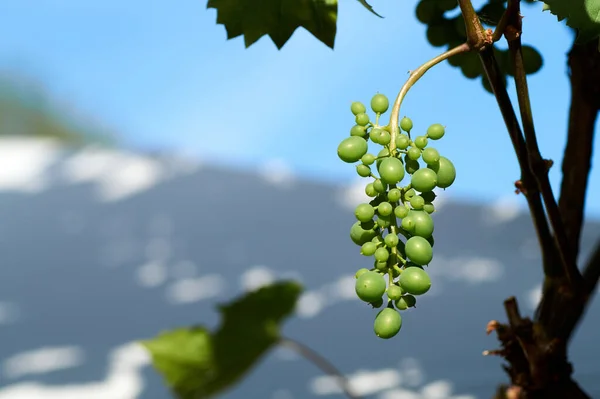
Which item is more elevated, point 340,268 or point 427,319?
point 340,268

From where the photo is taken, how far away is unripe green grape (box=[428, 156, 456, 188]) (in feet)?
1.40

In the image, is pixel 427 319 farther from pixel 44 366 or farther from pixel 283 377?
pixel 44 366

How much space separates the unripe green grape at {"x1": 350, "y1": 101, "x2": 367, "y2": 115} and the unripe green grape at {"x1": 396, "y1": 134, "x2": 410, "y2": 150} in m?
0.03

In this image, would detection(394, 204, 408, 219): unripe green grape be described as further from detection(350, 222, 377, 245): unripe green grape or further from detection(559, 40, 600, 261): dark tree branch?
detection(559, 40, 600, 261): dark tree branch

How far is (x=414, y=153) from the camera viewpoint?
1.36 feet

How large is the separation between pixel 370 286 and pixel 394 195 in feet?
0.17

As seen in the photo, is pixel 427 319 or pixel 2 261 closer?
pixel 427 319

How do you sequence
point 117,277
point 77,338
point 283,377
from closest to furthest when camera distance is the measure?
point 283,377 → point 77,338 → point 117,277

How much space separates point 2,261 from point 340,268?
1160 millimetres

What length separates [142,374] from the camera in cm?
183

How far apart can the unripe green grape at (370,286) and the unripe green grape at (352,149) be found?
0.06 m

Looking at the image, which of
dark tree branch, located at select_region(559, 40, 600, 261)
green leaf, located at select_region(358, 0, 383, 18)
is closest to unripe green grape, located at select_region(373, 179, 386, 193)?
green leaf, located at select_region(358, 0, 383, 18)

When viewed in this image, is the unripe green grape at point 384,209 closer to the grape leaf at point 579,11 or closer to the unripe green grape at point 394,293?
the unripe green grape at point 394,293

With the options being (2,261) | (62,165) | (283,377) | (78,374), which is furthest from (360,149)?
(62,165)
